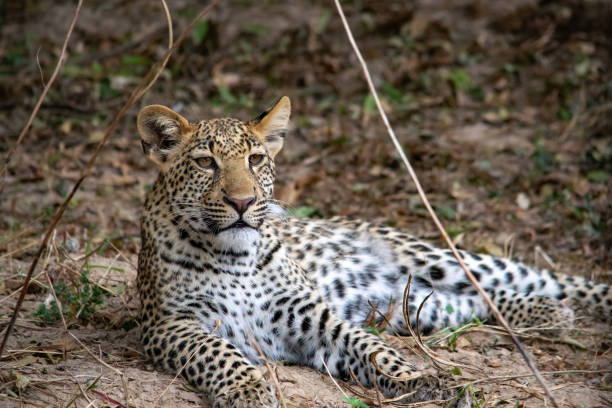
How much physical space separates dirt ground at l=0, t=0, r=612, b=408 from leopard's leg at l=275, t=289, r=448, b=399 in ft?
0.68

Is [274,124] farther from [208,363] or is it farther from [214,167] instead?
[208,363]

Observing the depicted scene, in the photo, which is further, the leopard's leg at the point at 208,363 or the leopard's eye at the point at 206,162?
the leopard's eye at the point at 206,162

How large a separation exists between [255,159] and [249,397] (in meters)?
1.97

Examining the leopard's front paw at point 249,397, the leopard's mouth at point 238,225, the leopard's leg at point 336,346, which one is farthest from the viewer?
the leopard's mouth at point 238,225

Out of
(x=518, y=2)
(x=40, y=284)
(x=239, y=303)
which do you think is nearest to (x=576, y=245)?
(x=239, y=303)

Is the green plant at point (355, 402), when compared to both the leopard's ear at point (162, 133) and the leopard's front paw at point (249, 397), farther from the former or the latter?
the leopard's ear at point (162, 133)

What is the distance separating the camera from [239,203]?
5004 millimetres

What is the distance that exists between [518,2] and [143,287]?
36.4ft

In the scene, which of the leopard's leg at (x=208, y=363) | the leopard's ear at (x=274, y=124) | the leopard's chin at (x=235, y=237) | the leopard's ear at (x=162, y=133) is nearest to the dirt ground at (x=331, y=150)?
the leopard's leg at (x=208, y=363)

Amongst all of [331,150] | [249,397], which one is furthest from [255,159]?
[331,150]

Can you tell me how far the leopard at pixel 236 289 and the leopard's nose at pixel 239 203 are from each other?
1cm

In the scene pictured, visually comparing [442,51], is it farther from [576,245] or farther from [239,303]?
[239,303]

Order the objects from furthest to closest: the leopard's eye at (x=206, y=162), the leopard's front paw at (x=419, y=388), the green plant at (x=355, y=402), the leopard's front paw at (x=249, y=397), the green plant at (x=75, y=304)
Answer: the green plant at (x=75, y=304) < the leopard's eye at (x=206, y=162) < the leopard's front paw at (x=419, y=388) < the green plant at (x=355, y=402) < the leopard's front paw at (x=249, y=397)

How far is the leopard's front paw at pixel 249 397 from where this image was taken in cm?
435
